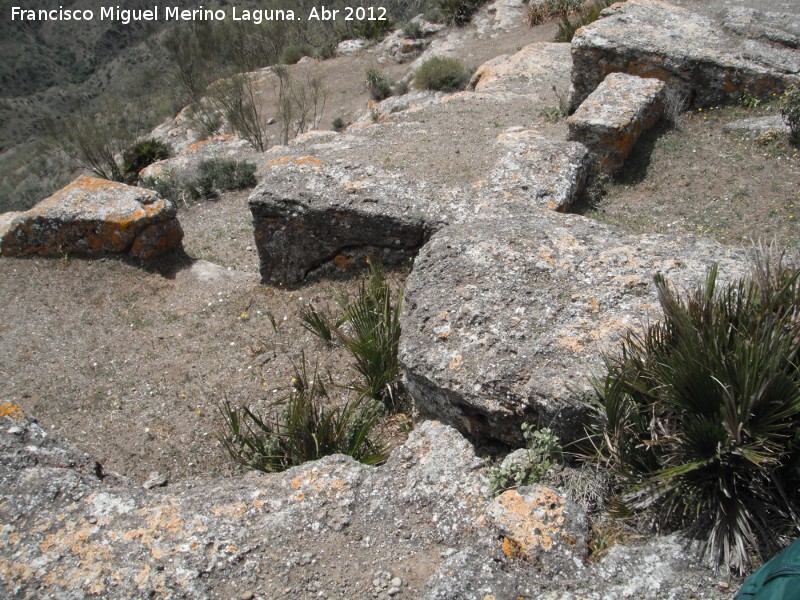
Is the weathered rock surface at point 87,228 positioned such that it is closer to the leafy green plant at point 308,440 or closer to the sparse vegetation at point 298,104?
the leafy green plant at point 308,440

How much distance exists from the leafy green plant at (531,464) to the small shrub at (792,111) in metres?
4.96

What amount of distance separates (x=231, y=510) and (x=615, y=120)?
5.48 meters

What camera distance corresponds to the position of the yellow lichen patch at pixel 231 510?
2967 millimetres

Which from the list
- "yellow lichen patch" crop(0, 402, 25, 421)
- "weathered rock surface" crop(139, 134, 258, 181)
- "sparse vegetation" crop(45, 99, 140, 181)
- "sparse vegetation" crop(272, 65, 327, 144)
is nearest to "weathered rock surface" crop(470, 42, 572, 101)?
"weathered rock surface" crop(139, 134, 258, 181)

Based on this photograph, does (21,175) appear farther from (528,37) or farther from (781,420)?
(781,420)

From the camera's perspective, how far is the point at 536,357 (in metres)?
3.54

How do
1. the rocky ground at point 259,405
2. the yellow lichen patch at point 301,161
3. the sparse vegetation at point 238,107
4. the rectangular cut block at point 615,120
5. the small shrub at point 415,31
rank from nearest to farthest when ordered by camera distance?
the rocky ground at point 259,405 → the rectangular cut block at point 615,120 → the yellow lichen patch at point 301,161 → the sparse vegetation at point 238,107 → the small shrub at point 415,31

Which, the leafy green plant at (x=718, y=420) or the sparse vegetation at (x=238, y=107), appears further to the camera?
the sparse vegetation at (x=238, y=107)

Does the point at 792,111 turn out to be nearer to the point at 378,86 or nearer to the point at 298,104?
the point at 298,104

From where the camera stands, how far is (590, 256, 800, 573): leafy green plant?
244 centimetres

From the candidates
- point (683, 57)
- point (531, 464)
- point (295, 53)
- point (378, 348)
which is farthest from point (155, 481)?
point (295, 53)

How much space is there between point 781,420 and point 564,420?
103cm

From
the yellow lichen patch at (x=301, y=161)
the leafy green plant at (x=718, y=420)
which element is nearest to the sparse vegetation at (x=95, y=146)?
the yellow lichen patch at (x=301, y=161)

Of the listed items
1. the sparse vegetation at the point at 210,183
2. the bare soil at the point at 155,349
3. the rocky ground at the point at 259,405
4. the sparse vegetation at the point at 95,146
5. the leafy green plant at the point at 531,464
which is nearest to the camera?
the rocky ground at the point at 259,405
